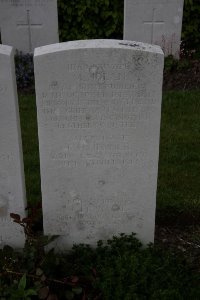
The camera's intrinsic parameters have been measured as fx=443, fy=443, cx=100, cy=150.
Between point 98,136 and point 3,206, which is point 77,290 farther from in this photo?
point 98,136

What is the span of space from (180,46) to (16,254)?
590cm

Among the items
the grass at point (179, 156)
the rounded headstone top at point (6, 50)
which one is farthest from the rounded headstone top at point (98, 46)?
the grass at point (179, 156)

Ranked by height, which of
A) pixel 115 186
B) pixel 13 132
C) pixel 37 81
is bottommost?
pixel 115 186

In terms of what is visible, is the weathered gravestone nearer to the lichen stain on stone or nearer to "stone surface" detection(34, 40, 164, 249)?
the lichen stain on stone

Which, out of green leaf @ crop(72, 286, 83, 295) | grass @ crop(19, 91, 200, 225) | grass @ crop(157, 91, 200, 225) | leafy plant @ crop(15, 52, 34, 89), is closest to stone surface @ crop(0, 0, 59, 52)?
leafy plant @ crop(15, 52, 34, 89)

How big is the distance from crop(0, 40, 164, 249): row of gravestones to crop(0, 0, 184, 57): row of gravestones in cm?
467

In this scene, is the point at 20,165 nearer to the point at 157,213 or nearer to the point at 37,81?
the point at 37,81

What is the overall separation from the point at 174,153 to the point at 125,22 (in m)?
3.22

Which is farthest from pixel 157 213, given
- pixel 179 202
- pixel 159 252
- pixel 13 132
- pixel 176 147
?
pixel 13 132

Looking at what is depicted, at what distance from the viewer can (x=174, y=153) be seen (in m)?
5.11

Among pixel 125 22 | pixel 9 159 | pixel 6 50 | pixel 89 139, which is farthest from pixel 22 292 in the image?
pixel 125 22

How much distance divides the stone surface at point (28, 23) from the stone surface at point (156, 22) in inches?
51.2

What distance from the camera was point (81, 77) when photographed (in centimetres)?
294

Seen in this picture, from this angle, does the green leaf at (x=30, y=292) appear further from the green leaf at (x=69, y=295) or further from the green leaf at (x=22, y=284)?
the green leaf at (x=69, y=295)
